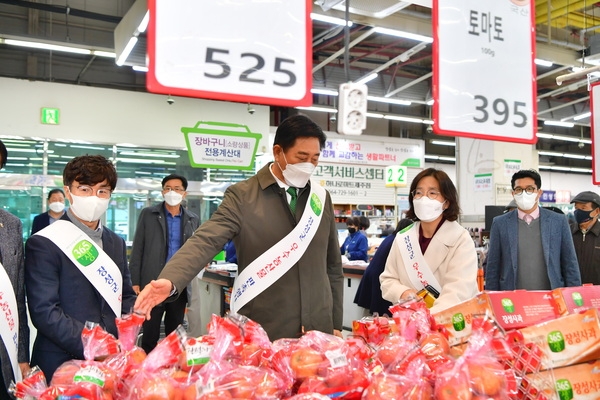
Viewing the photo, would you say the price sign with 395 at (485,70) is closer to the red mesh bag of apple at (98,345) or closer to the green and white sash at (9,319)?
the red mesh bag of apple at (98,345)

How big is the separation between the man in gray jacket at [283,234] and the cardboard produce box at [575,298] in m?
1.00

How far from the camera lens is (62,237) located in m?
2.17

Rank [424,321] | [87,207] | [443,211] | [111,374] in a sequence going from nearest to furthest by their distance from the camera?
[111,374] < [424,321] < [87,207] < [443,211]

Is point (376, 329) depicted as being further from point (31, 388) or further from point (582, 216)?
point (582, 216)

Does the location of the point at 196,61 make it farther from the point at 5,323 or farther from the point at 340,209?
the point at 340,209

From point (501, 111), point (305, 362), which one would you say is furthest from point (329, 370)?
point (501, 111)

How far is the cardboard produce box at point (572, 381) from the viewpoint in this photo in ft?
4.56

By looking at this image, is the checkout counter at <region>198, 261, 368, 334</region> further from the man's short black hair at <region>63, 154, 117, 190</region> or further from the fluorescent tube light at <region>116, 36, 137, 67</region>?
the fluorescent tube light at <region>116, 36, 137, 67</region>

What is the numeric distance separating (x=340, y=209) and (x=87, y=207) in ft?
43.2

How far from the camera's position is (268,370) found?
1.27 metres

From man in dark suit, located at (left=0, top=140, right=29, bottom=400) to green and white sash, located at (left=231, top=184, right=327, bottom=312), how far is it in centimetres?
86

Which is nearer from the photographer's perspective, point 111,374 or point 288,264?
point 111,374

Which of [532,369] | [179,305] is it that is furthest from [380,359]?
[179,305]

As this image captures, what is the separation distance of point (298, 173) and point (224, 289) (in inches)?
159
